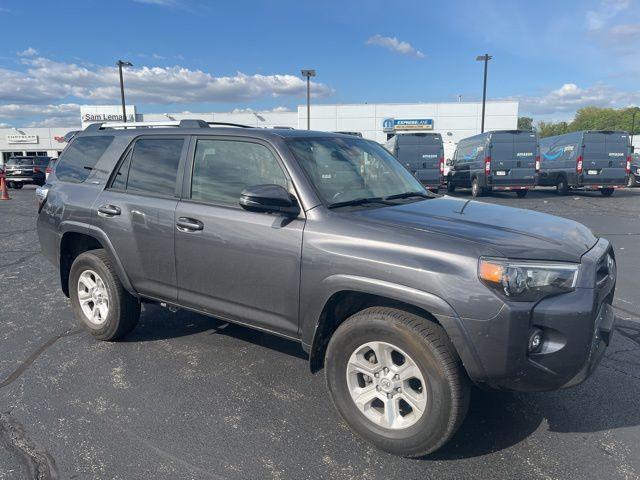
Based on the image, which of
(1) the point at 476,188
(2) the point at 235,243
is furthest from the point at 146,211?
(1) the point at 476,188

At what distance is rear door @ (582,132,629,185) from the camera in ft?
57.4

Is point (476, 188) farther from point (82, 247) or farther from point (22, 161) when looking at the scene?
Answer: point (22, 161)

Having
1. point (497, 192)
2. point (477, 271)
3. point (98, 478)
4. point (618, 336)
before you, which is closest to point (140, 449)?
point (98, 478)

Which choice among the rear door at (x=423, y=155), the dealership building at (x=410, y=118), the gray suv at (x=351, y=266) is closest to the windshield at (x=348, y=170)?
the gray suv at (x=351, y=266)

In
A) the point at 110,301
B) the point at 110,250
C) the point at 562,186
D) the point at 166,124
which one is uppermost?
the point at 166,124

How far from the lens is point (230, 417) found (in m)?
3.19

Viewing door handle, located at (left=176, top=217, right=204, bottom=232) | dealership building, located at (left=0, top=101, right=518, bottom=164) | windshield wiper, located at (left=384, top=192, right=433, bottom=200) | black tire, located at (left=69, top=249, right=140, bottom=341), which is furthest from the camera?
dealership building, located at (left=0, top=101, right=518, bottom=164)

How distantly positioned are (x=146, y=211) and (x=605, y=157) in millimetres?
18069

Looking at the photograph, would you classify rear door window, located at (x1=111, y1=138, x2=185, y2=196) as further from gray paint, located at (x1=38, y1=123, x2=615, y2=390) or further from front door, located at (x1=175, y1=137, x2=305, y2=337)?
front door, located at (x1=175, y1=137, x2=305, y2=337)

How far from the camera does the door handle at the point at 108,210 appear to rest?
403 cm

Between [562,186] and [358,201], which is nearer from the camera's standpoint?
[358,201]

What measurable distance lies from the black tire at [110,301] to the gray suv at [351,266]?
0.6 inches

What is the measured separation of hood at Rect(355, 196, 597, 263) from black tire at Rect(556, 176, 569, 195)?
57.3 feet

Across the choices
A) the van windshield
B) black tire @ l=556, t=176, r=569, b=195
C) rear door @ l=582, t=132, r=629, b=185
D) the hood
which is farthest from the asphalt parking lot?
the van windshield
